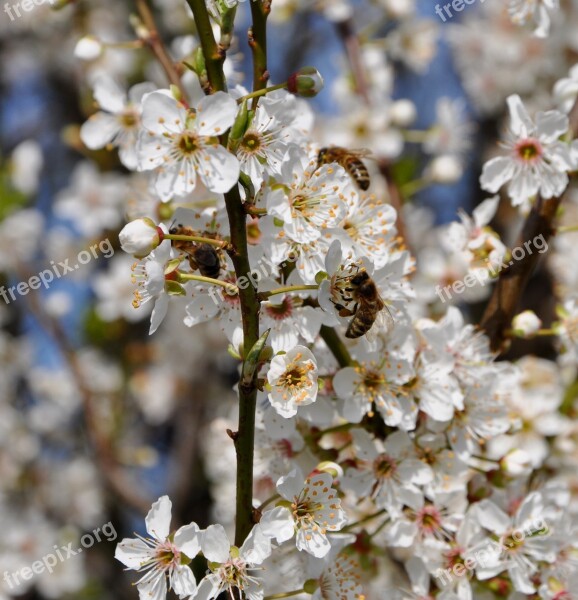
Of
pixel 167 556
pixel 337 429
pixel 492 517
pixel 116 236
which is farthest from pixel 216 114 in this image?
pixel 116 236

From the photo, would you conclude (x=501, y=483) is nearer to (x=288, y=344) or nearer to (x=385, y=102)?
(x=288, y=344)

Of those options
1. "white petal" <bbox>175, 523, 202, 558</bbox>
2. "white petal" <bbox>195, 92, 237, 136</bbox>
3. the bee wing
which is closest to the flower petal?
"white petal" <bbox>195, 92, 237, 136</bbox>

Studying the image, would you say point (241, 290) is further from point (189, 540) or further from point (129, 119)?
point (129, 119)

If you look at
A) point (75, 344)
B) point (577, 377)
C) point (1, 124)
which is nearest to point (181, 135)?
point (577, 377)

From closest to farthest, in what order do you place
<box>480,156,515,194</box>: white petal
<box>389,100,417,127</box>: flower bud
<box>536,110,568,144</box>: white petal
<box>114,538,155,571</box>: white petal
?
1. <box>114,538,155,571</box>: white petal
2. <box>536,110,568,144</box>: white petal
3. <box>480,156,515,194</box>: white petal
4. <box>389,100,417,127</box>: flower bud

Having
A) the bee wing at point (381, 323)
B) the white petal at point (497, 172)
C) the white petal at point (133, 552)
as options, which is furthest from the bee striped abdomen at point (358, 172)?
the white petal at point (133, 552)

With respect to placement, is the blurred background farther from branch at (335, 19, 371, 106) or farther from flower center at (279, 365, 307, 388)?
flower center at (279, 365, 307, 388)
